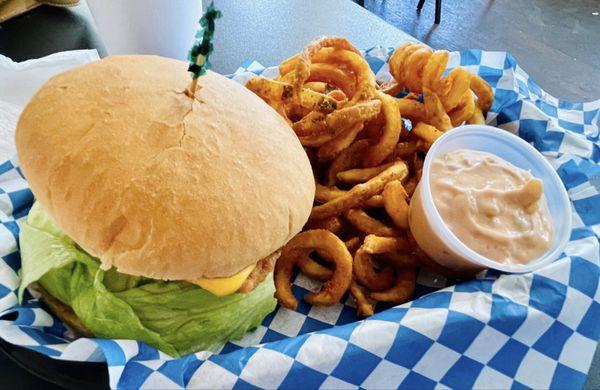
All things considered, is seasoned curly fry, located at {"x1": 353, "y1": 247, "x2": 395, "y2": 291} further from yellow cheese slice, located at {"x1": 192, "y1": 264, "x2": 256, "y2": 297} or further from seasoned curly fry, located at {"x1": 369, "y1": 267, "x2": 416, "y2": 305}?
yellow cheese slice, located at {"x1": 192, "y1": 264, "x2": 256, "y2": 297}

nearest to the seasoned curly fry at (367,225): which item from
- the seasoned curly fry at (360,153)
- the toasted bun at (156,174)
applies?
the seasoned curly fry at (360,153)

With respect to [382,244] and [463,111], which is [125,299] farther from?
[463,111]

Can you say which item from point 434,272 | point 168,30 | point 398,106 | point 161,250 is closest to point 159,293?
point 161,250

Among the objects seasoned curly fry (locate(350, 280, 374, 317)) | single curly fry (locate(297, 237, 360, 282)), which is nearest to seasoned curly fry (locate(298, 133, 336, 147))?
single curly fry (locate(297, 237, 360, 282))

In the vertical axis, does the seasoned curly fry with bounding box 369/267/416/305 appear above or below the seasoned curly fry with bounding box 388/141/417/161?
below

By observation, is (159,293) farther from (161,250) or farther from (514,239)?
(514,239)

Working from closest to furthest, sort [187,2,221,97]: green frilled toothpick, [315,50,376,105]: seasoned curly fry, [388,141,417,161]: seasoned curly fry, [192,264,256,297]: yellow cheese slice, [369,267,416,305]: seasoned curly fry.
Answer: [187,2,221,97]: green frilled toothpick < [192,264,256,297]: yellow cheese slice < [369,267,416,305]: seasoned curly fry < [315,50,376,105]: seasoned curly fry < [388,141,417,161]: seasoned curly fry

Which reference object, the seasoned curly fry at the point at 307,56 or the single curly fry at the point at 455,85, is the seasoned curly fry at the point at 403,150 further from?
the seasoned curly fry at the point at 307,56
